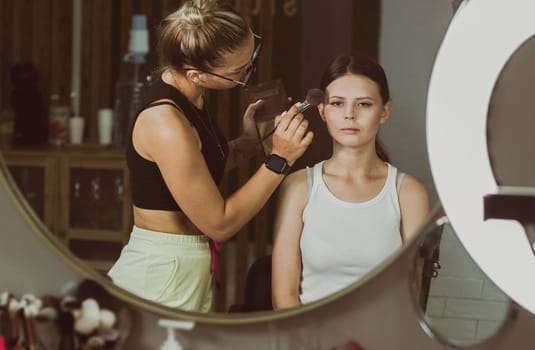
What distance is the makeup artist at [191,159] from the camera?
987 mm

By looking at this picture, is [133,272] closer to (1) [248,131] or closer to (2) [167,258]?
(2) [167,258]

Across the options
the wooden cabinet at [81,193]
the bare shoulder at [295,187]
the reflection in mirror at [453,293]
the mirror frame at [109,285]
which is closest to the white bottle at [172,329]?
the mirror frame at [109,285]

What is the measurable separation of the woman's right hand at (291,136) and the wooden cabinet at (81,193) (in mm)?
229

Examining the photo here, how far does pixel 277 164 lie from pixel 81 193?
296 millimetres

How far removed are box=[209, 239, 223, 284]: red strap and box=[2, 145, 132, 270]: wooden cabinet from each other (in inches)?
5.0

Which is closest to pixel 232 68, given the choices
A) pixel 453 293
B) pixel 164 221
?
pixel 164 221

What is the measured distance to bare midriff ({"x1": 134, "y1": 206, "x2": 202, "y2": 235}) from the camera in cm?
102

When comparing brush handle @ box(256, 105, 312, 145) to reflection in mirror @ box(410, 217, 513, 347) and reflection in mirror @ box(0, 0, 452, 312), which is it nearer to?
reflection in mirror @ box(0, 0, 452, 312)

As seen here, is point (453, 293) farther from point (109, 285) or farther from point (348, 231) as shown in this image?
point (109, 285)

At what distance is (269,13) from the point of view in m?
0.99

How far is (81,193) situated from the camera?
3.41 feet

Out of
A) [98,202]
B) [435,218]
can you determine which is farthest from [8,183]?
[435,218]

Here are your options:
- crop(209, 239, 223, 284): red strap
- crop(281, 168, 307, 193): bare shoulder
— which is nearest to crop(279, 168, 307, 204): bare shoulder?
crop(281, 168, 307, 193): bare shoulder

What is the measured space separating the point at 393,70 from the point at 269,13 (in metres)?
0.19
